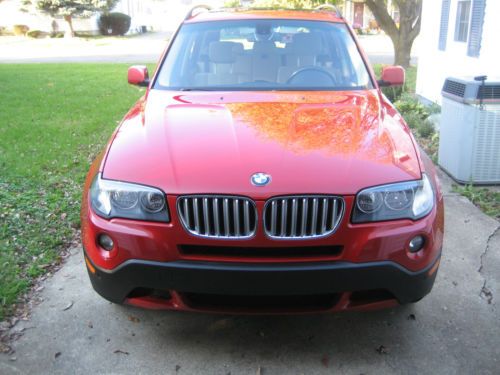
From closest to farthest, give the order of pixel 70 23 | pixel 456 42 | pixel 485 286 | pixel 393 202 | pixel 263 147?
pixel 393 202 < pixel 263 147 < pixel 485 286 < pixel 456 42 < pixel 70 23

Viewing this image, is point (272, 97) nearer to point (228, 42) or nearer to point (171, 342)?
point (228, 42)

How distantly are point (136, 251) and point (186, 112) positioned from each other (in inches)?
45.0

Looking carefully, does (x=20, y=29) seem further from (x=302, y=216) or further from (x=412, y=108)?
(x=302, y=216)

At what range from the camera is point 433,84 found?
10.1m

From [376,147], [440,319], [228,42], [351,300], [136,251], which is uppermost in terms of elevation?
[228,42]

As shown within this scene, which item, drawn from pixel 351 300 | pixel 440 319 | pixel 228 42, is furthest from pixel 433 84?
pixel 351 300

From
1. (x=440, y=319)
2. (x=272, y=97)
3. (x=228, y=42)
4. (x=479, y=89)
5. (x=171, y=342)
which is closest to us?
(x=171, y=342)

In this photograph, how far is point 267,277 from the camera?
8.16ft

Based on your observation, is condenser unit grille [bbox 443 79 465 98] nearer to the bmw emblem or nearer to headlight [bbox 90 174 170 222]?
the bmw emblem

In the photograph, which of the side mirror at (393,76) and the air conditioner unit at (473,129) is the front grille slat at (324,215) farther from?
the air conditioner unit at (473,129)

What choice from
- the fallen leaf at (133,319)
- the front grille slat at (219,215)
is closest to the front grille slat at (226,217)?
the front grille slat at (219,215)

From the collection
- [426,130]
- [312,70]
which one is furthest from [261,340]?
[426,130]

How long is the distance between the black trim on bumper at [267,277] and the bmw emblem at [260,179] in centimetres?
39

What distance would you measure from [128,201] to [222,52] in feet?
6.68
